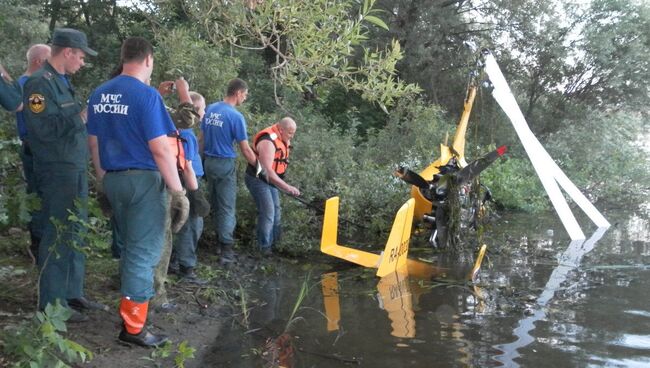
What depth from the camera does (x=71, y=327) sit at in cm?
391

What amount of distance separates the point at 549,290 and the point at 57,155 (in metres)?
4.96

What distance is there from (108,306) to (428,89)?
50.9ft

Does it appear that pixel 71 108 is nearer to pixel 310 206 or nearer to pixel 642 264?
pixel 310 206

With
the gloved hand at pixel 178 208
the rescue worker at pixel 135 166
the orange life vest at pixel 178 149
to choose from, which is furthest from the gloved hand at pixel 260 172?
the rescue worker at pixel 135 166

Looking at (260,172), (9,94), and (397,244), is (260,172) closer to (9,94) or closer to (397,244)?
(397,244)

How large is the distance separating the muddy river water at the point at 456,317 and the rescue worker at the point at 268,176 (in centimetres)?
61

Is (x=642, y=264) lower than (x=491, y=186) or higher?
lower

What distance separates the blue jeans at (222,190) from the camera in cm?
612

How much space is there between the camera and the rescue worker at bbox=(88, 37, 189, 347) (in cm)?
351

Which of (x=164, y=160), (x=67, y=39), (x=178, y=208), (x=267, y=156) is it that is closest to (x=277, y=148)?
(x=267, y=156)

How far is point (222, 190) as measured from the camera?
6.14 metres

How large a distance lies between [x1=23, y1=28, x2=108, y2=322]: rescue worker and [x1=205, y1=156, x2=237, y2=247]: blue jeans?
2.23m

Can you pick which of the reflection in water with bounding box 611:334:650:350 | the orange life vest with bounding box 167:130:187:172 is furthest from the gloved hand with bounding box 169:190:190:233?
the reflection in water with bounding box 611:334:650:350

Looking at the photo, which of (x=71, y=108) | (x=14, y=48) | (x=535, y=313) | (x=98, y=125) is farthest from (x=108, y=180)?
(x=14, y=48)
